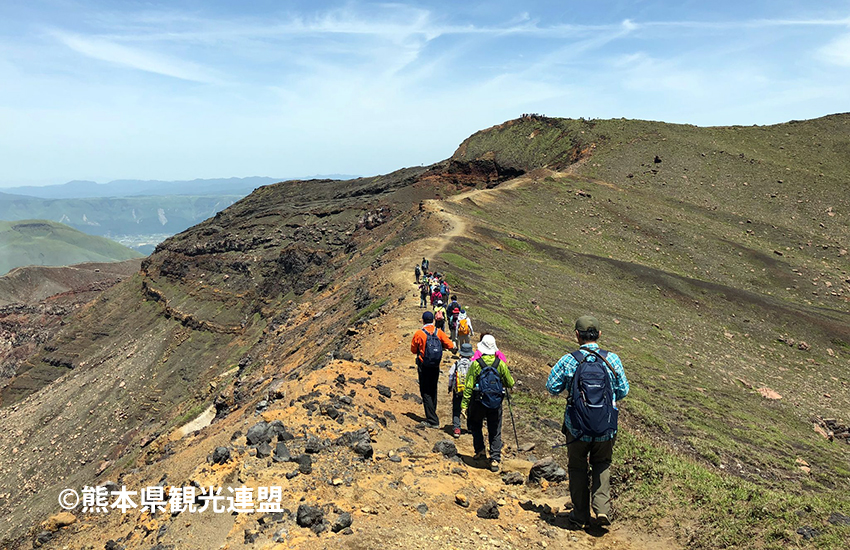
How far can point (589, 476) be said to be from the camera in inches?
256

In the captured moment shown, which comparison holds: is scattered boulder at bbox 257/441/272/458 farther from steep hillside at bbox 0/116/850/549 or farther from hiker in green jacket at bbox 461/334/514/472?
hiker in green jacket at bbox 461/334/514/472

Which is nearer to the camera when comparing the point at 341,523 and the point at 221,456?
the point at 341,523

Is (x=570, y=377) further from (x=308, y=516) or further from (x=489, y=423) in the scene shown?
(x=308, y=516)

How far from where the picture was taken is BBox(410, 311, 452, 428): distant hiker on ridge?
10.1 m

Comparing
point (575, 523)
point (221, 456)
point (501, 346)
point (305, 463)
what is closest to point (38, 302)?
point (501, 346)

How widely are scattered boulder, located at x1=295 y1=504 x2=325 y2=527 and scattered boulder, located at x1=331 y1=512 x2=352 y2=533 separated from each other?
0.72ft

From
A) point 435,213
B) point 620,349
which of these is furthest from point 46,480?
point 620,349

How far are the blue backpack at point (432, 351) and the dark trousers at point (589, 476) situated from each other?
13.6ft

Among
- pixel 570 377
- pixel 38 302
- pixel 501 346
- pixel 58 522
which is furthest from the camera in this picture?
pixel 38 302

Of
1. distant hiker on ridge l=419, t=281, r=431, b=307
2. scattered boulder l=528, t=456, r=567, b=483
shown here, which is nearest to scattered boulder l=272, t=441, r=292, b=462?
scattered boulder l=528, t=456, r=567, b=483

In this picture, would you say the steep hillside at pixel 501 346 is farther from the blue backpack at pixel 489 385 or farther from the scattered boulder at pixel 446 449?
the blue backpack at pixel 489 385

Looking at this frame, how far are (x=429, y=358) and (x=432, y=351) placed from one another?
170 mm

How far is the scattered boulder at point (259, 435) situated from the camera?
812 cm

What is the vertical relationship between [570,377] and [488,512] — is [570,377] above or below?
above
